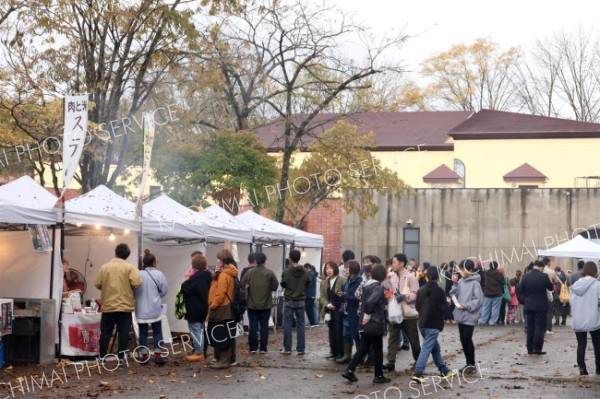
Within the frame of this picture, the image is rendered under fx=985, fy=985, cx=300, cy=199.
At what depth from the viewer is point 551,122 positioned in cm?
5312

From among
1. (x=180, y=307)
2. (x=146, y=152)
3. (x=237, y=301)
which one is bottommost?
(x=180, y=307)

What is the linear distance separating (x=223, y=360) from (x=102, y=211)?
10.7 feet

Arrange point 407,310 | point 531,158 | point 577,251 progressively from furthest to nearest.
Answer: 1. point 531,158
2. point 577,251
3. point 407,310

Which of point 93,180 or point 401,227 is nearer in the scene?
point 93,180

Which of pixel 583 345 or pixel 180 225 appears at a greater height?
pixel 180 225

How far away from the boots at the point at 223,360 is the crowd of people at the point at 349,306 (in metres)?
0.01

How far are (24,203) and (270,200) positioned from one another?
18.8 metres

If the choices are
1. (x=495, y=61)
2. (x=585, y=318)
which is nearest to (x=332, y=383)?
(x=585, y=318)

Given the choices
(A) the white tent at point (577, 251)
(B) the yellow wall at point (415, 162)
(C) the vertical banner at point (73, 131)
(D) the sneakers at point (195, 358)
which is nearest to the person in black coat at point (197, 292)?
(D) the sneakers at point (195, 358)

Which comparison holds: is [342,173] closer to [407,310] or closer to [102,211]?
[102,211]

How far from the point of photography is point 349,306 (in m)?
15.1

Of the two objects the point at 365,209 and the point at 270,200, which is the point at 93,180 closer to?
the point at 270,200

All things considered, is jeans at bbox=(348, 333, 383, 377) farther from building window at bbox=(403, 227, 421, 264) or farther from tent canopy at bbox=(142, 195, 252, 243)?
building window at bbox=(403, 227, 421, 264)

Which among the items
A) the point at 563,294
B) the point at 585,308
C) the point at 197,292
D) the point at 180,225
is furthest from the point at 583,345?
the point at 563,294
